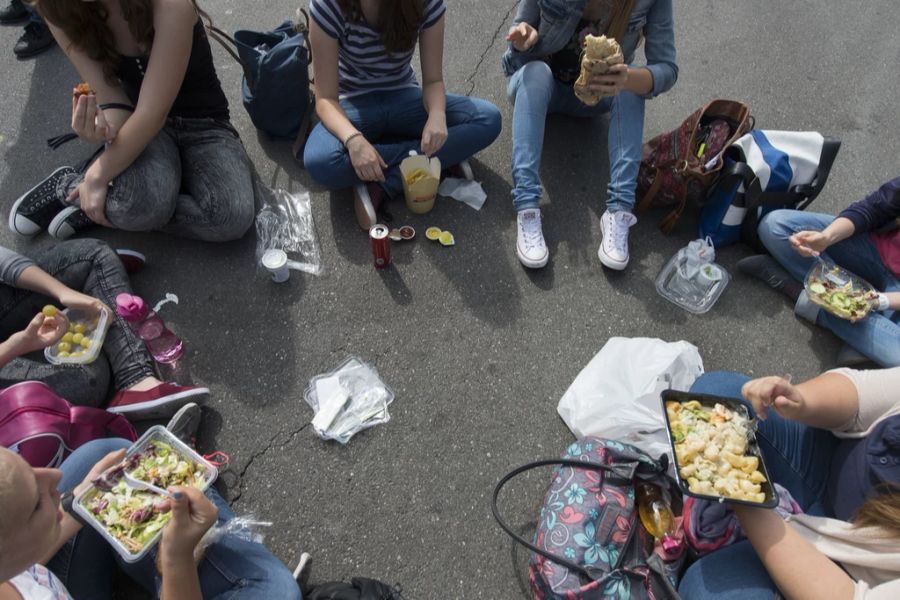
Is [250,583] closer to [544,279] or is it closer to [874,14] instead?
[544,279]

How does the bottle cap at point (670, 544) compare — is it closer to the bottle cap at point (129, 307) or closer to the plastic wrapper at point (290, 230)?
the plastic wrapper at point (290, 230)

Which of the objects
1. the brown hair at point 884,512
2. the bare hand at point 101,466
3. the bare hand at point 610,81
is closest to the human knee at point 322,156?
the bare hand at point 610,81

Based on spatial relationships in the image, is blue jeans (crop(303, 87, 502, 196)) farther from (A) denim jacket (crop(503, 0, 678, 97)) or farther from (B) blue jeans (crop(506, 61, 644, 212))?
(A) denim jacket (crop(503, 0, 678, 97))

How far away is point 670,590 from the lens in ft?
5.35

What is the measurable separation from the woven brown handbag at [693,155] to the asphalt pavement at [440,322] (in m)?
0.23

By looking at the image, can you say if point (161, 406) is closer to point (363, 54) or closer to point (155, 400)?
point (155, 400)

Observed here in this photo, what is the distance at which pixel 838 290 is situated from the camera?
8.29 feet

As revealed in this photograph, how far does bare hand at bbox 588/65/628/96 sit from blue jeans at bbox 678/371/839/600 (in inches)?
56.3

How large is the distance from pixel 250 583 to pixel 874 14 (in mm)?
5829

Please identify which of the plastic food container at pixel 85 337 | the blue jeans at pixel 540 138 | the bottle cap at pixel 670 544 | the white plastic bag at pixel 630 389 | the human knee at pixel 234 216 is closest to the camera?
the bottle cap at pixel 670 544

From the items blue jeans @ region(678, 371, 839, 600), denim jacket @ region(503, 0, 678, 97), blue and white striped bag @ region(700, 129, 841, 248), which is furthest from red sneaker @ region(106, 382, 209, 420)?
blue and white striped bag @ region(700, 129, 841, 248)

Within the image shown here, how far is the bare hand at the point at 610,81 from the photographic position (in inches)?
97.0

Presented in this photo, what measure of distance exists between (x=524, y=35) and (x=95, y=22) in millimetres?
1954

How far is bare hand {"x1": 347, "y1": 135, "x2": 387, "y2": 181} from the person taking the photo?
256cm
